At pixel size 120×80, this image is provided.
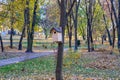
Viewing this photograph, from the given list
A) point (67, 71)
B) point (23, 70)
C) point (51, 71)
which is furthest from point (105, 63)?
point (23, 70)

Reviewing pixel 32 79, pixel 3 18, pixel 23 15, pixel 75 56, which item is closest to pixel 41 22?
pixel 23 15

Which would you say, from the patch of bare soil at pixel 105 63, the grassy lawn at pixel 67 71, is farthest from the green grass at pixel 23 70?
the patch of bare soil at pixel 105 63

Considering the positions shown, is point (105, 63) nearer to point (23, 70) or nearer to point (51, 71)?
point (51, 71)

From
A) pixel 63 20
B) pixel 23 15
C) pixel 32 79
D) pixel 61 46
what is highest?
pixel 23 15

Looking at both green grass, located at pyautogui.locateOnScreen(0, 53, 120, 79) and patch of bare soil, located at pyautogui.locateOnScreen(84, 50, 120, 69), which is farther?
patch of bare soil, located at pyautogui.locateOnScreen(84, 50, 120, 69)

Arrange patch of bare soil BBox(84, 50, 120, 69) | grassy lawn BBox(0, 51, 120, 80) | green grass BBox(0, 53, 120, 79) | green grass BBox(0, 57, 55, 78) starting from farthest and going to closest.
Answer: patch of bare soil BBox(84, 50, 120, 69), green grass BBox(0, 57, 55, 78), green grass BBox(0, 53, 120, 79), grassy lawn BBox(0, 51, 120, 80)

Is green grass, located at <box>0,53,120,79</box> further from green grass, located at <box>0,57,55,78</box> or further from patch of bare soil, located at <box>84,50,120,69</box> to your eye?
patch of bare soil, located at <box>84,50,120,69</box>

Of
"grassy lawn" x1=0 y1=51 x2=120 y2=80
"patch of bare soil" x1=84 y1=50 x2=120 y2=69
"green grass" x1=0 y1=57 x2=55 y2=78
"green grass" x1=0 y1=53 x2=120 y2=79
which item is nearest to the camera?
"grassy lawn" x1=0 y1=51 x2=120 y2=80

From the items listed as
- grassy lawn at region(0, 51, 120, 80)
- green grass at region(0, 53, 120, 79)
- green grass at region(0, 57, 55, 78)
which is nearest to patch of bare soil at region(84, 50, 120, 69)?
grassy lawn at region(0, 51, 120, 80)

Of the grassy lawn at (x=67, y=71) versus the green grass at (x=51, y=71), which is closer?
the grassy lawn at (x=67, y=71)

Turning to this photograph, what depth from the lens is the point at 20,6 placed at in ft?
98.2

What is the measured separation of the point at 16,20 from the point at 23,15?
3458mm

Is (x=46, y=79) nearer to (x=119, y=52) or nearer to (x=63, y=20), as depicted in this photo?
(x=63, y=20)

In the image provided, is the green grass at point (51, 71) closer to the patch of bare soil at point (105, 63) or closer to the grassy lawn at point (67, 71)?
the grassy lawn at point (67, 71)
